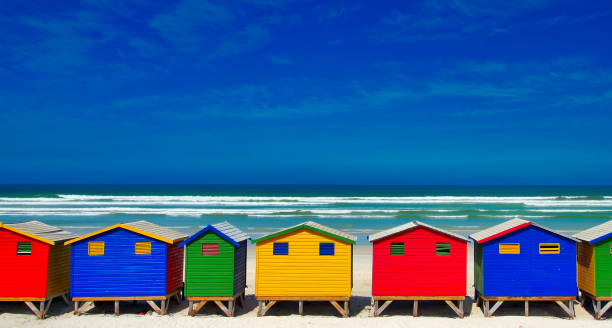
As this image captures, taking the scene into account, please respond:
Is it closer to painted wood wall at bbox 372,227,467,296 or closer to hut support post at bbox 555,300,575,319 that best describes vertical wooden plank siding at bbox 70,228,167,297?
painted wood wall at bbox 372,227,467,296

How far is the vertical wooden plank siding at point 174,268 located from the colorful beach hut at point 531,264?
8647 mm

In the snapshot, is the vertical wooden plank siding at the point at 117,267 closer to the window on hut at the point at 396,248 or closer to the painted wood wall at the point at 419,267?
the painted wood wall at the point at 419,267

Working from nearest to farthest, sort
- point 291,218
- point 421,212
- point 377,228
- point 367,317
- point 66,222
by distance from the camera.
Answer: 1. point 367,317
2. point 377,228
3. point 66,222
4. point 291,218
5. point 421,212

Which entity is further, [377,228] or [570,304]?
[377,228]

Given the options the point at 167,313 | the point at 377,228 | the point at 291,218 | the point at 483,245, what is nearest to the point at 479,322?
the point at 483,245

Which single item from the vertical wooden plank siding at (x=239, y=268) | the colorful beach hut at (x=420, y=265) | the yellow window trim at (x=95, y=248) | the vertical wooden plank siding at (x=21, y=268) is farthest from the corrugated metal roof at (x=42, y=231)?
the colorful beach hut at (x=420, y=265)

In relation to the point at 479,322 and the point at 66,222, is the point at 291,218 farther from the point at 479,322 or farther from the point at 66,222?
the point at 479,322

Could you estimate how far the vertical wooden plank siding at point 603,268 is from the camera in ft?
45.3

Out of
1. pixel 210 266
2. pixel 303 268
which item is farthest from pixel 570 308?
pixel 210 266

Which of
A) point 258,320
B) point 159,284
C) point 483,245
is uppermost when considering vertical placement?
point 483,245

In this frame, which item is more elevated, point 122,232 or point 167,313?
point 122,232

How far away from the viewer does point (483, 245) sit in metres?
14.0

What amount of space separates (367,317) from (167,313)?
19.1 ft

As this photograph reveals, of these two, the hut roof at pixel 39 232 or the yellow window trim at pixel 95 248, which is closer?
the hut roof at pixel 39 232
